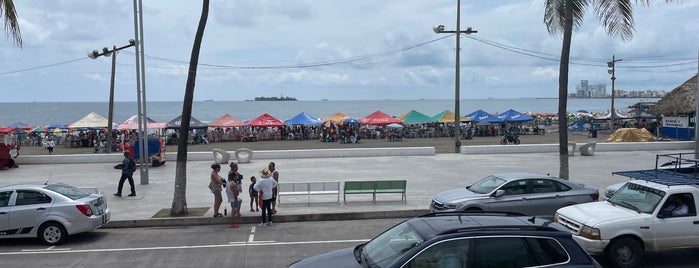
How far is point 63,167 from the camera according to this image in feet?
86.5

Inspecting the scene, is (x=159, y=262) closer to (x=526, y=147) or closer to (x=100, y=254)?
(x=100, y=254)

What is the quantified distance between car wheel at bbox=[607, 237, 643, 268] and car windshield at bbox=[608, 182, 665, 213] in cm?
67

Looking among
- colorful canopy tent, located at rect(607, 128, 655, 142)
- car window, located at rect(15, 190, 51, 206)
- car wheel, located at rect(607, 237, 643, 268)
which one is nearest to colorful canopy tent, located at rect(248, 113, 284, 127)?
colorful canopy tent, located at rect(607, 128, 655, 142)

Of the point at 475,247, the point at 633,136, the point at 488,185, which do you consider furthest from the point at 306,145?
the point at 475,247

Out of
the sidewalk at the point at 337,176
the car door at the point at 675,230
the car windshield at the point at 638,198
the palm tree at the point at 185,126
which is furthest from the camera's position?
the sidewalk at the point at 337,176

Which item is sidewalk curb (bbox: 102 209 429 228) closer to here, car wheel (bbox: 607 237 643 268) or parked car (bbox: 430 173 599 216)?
parked car (bbox: 430 173 599 216)

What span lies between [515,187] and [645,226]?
11.6 feet

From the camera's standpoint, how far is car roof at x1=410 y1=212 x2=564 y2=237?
598cm

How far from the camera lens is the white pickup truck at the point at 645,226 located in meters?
9.15

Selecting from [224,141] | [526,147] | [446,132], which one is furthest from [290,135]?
[526,147]

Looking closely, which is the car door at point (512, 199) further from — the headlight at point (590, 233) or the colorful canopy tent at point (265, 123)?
the colorful canopy tent at point (265, 123)

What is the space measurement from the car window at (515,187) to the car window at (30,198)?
9.78 m

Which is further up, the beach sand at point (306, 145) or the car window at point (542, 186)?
the car window at point (542, 186)

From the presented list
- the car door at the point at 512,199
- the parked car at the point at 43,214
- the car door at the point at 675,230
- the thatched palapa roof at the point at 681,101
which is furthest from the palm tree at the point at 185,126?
the thatched palapa roof at the point at 681,101
